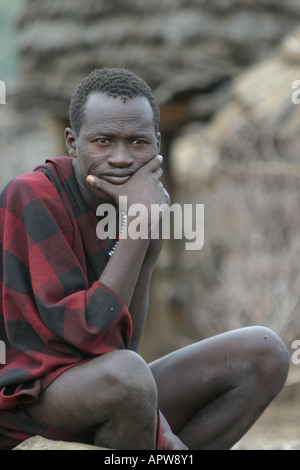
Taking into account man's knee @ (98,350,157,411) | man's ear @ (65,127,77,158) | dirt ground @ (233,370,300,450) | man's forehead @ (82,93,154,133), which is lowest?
dirt ground @ (233,370,300,450)

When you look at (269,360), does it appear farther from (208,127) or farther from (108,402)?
(208,127)

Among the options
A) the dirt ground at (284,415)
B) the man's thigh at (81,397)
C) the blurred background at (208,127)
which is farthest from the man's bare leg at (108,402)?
the blurred background at (208,127)

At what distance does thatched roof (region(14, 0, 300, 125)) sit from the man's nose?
5028 millimetres

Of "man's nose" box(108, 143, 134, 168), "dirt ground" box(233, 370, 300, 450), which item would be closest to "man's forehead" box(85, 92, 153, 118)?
"man's nose" box(108, 143, 134, 168)

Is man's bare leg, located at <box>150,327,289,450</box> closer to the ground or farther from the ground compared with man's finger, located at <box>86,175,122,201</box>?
closer to the ground

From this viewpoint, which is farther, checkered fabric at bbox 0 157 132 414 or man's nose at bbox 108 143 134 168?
man's nose at bbox 108 143 134 168

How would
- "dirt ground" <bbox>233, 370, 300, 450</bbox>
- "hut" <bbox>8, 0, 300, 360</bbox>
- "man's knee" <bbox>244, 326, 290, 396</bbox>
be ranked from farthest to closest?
1. "hut" <bbox>8, 0, 300, 360</bbox>
2. "dirt ground" <bbox>233, 370, 300, 450</bbox>
3. "man's knee" <bbox>244, 326, 290, 396</bbox>

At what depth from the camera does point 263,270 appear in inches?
252

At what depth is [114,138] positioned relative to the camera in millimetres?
2820

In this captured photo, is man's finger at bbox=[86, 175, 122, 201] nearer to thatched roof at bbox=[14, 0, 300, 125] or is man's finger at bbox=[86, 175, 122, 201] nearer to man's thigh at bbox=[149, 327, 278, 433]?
man's thigh at bbox=[149, 327, 278, 433]

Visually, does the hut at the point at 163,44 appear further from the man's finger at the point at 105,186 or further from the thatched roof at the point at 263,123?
the man's finger at the point at 105,186

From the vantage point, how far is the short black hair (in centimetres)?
285

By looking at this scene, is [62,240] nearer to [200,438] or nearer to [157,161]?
[157,161]

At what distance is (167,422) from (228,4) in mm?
5885
